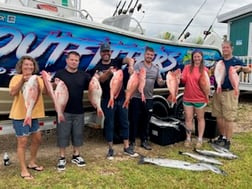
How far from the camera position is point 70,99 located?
4.60 metres

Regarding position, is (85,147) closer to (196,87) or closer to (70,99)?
(70,99)

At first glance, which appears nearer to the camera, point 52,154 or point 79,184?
point 79,184

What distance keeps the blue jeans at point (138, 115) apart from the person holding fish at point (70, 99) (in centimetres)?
114

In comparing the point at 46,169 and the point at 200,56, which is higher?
the point at 200,56

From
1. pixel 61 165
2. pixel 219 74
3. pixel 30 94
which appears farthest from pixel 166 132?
pixel 30 94

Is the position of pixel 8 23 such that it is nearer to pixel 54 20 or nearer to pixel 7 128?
pixel 54 20

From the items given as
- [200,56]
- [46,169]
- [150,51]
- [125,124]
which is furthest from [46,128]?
[200,56]

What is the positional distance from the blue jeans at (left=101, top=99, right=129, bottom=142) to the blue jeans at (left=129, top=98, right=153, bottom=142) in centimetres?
32

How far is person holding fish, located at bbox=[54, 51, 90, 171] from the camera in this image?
4500mm

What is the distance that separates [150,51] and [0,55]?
2263 millimetres

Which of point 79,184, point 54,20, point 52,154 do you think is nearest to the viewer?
point 79,184

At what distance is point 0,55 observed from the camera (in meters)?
4.75

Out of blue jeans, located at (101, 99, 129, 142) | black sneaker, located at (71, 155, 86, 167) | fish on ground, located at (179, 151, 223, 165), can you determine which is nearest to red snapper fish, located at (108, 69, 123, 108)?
blue jeans, located at (101, 99, 129, 142)

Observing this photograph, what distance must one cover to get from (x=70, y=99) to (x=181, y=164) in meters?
1.89
